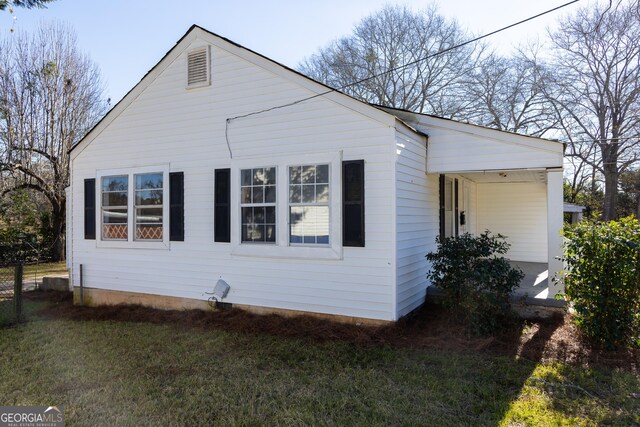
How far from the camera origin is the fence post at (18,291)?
7.33m

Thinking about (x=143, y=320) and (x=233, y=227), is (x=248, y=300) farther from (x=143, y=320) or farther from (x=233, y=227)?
(x=143, y=320)

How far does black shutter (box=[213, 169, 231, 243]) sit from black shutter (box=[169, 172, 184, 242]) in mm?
752

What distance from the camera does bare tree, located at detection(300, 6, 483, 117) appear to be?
2256 cm

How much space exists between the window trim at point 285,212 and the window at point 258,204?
0.29 feet

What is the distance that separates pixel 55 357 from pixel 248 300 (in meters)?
2.75

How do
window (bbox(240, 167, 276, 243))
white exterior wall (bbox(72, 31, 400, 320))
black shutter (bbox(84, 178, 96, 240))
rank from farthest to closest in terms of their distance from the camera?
black shutter (bbox(84, 178, 96, 240)) → window (bbox(240, 167, 276, 243)) → white exterior wall (bbox(72, 31, 400, 320))

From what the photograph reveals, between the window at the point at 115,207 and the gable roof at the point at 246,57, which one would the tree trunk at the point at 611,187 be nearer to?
the gable roof at the point at 246,57

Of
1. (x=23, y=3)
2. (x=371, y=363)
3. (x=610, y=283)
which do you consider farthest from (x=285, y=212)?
(x=23, y=3)

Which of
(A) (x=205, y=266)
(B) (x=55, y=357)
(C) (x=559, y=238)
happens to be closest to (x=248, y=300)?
(A) (x=205, y=266)

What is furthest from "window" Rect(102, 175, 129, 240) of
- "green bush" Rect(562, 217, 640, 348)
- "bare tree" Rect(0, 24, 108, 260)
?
"bare tree" Rect(0, 24, 108, 260)

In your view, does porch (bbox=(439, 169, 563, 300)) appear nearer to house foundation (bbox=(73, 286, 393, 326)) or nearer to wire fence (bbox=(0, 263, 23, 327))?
house foundation (bbox=(73, 286, 393, 326))

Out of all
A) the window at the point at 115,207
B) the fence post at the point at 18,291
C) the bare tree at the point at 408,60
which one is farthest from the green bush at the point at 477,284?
the bare tree at the point at 408,60

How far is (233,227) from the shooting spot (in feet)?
23.4

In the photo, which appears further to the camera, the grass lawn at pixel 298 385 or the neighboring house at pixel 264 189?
the neighboring house at pixel 264 189
